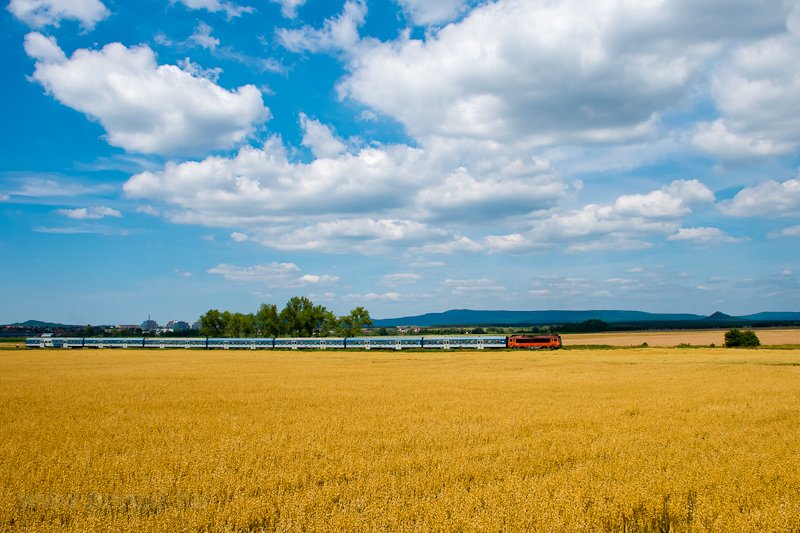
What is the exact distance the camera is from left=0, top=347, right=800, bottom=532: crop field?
22.1ft

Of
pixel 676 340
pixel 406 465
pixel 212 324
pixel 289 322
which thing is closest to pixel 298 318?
pixel 289 322

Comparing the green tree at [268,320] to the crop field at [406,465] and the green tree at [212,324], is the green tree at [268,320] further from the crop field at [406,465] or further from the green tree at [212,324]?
the crop field at [406,465]

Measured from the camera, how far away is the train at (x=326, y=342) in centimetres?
7638

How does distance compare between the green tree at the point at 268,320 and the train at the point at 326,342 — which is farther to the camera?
the green tree at the point at 268,320

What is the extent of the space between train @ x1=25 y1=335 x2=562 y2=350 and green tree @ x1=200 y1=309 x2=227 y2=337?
40.7 meters

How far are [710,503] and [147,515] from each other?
353 inches

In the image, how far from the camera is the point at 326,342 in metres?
87.1

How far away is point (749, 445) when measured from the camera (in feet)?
36.1

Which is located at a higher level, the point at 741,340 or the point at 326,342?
the point at 741,340

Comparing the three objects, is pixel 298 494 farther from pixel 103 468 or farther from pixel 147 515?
pixel 103 468

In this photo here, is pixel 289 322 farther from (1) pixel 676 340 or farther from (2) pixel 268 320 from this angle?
(1) pixel 676 340

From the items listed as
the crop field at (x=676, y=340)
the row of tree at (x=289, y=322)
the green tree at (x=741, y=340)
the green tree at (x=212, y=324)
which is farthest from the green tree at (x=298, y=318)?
the green tree at (x=741, y=340)

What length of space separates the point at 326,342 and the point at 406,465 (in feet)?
262

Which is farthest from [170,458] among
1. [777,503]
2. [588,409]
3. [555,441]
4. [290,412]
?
[588,409]
